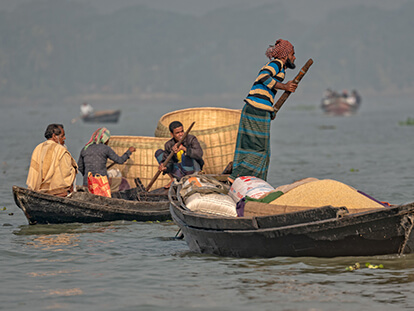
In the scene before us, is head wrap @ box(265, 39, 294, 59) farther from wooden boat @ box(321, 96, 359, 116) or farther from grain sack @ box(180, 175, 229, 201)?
wooden boat @ box(321, 96, 359, 116)

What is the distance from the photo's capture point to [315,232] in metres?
7.70

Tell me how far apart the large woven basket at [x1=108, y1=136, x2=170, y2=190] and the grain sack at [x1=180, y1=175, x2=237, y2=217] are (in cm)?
252

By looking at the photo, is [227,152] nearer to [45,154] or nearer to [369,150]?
[45,154]

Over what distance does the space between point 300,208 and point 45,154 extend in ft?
14.5

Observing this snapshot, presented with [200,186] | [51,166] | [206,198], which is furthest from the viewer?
[51,166]

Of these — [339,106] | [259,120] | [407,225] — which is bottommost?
[407,225]

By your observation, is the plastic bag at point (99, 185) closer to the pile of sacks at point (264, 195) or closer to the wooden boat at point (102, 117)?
the pile of sacks at point (264, 195)

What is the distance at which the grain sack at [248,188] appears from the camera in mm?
8828

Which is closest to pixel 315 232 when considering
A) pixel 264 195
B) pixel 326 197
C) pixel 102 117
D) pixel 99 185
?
pixel 326 197

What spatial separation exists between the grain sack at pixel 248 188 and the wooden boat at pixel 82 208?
232 centimetres

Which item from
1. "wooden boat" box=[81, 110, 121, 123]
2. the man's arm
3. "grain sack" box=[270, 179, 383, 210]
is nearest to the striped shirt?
the man's arm

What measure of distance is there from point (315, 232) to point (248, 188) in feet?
4.99

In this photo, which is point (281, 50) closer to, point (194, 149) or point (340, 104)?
point (194, 149)

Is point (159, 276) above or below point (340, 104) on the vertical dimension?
below
